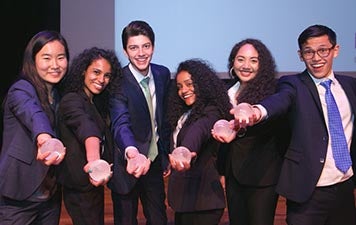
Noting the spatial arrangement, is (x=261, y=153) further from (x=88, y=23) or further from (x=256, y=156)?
(x=88, y=23)

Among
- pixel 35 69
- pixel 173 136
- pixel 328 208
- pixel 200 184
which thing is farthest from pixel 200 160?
pixel 35 69

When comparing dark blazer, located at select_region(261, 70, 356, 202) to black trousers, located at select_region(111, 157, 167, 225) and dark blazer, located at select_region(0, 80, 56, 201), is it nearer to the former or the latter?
black trousers, located at select_region(111, 157, 167, 225)

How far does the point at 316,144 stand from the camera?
1.86m

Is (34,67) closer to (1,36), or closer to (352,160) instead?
(352,160)

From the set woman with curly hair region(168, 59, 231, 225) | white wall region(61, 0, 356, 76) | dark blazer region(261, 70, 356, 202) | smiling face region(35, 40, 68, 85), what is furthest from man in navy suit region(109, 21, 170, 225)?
white wall region(61, 0, 356, 76)

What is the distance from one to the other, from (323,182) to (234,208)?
440 millimetres

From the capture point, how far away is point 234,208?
2.17 metres

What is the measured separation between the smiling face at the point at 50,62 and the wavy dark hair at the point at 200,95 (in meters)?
0.54

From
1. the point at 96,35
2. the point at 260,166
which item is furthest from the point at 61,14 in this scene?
the point at 260,166

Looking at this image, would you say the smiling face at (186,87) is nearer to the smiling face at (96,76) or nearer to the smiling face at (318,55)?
the smiling face at (96,76)

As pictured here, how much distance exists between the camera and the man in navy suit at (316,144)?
1.87m

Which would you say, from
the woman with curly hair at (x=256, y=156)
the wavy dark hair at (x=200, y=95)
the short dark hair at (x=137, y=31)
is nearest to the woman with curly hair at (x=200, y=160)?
the wavy dark hair at (x=200, y=95)

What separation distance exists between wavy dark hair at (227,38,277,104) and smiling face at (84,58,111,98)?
1.85 ft

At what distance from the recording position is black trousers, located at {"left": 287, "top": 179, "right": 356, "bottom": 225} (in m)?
1.89
